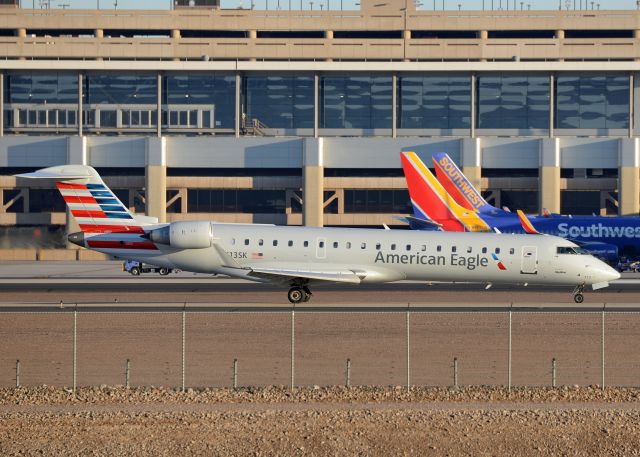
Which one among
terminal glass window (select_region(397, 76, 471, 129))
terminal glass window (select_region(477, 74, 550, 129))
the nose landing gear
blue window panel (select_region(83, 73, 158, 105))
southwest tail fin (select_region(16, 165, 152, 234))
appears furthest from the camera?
terminal glass window (select_region(477, 74, 550, 129))

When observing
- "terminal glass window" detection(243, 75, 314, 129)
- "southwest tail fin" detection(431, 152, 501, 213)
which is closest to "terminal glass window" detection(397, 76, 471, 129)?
"terminal glass window" detection(243, 75, 314, 129)

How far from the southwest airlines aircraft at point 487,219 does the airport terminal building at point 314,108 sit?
14.0 meters

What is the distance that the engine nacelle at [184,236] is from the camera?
1790 inches

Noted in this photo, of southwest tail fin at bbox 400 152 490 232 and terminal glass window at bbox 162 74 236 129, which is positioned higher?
terminal glass window at bbox 162 74 236 129

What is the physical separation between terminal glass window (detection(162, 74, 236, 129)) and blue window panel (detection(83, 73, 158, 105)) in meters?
1.57

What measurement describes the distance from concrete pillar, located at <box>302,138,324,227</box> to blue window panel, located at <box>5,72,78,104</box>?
25.9 m

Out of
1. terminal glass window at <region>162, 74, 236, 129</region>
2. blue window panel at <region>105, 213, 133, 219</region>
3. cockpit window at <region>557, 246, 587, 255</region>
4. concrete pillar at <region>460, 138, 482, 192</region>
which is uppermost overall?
terminal glass window at <region>162, 74, 236, 129</region>

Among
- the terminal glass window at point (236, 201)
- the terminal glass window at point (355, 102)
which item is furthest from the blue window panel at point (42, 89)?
the terminal glass window at point (355, 102)

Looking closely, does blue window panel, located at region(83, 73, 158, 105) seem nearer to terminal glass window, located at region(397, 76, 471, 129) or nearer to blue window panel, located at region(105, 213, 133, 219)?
terminal glass window, located at region(397, 76, 471, 129)

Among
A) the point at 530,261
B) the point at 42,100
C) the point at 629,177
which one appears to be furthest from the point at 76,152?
the point at 530,261

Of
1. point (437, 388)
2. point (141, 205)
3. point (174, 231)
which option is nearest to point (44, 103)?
point (141, 205)

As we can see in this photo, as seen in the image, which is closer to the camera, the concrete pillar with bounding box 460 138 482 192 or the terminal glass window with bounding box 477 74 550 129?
the concrete pillar with bounding box 460 138 482 192

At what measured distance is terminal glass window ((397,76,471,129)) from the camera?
102m

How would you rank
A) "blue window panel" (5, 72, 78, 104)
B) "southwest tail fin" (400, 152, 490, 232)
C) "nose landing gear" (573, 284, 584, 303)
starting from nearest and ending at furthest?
1. "nose landing gear" (573, 284, 584, 303)
2. "southwest tail fin" (400, 152, 490, 232)
3. "blue window panel" (5, 72, 78, 104)
